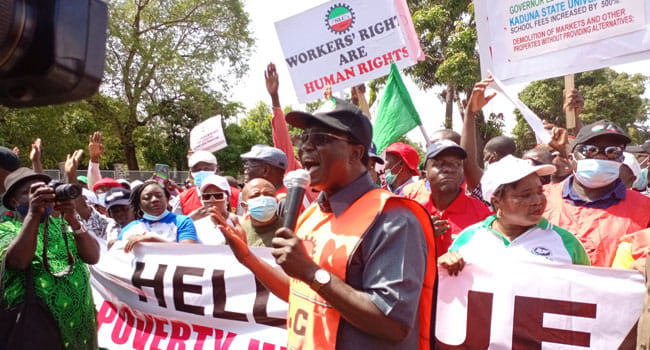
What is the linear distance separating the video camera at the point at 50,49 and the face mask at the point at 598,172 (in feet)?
10.1

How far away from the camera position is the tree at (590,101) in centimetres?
3077

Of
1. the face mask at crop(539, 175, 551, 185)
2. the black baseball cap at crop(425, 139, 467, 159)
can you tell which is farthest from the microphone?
the face mask at crop(539, 175, 551, 185)

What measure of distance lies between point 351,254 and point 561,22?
3.69 meters

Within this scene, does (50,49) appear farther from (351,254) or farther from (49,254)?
(49,254)

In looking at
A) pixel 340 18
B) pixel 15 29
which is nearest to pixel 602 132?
pixel 340 18

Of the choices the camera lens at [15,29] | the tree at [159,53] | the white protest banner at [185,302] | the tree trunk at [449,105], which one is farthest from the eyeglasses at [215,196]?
the tree at [159,53]

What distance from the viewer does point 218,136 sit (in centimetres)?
820

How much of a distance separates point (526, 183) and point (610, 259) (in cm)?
95

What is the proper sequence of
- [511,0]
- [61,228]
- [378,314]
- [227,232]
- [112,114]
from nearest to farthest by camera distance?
[378,314] → [227,232] → [61,228] → [511,0] → [112,114]

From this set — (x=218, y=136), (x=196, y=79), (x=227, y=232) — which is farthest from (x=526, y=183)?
(x=196, y=79)

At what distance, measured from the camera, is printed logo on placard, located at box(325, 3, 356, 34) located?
5.67m

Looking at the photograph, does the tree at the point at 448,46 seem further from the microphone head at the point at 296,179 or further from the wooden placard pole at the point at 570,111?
the microphone head at the point at 296,179

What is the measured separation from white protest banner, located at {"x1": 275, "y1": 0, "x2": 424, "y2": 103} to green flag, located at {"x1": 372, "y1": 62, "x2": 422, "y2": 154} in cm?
85

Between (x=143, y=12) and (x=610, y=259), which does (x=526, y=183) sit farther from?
(x=143, y=12)
